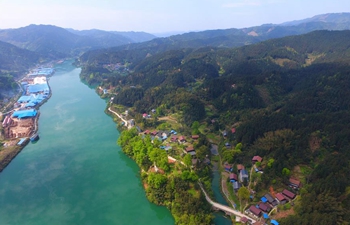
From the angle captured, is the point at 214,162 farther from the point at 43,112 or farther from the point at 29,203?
the point at 43,112

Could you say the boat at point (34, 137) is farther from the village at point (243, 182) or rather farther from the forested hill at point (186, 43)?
the forested hill at point (186, 43)

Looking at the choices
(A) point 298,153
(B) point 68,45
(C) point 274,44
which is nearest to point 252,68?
(C) point 274,44

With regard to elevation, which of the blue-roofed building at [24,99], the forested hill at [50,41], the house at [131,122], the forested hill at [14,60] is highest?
the forested hill at [50,41]

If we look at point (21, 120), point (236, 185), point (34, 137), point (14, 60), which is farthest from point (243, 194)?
point (14, 60)

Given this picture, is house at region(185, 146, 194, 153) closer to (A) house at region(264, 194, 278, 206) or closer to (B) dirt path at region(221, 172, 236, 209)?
(B) dirt path at region(221, 172, 236, 209)

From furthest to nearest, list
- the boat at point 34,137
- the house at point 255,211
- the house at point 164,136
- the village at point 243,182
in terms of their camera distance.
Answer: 1. the boat at point 34,137
2. the house at point 164,136
3. the village at point 243,182
4. the house at point 255,211

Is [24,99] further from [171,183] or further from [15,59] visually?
[15,59]

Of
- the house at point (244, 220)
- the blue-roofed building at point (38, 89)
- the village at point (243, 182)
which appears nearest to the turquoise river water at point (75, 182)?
the village at point (243, 182)
